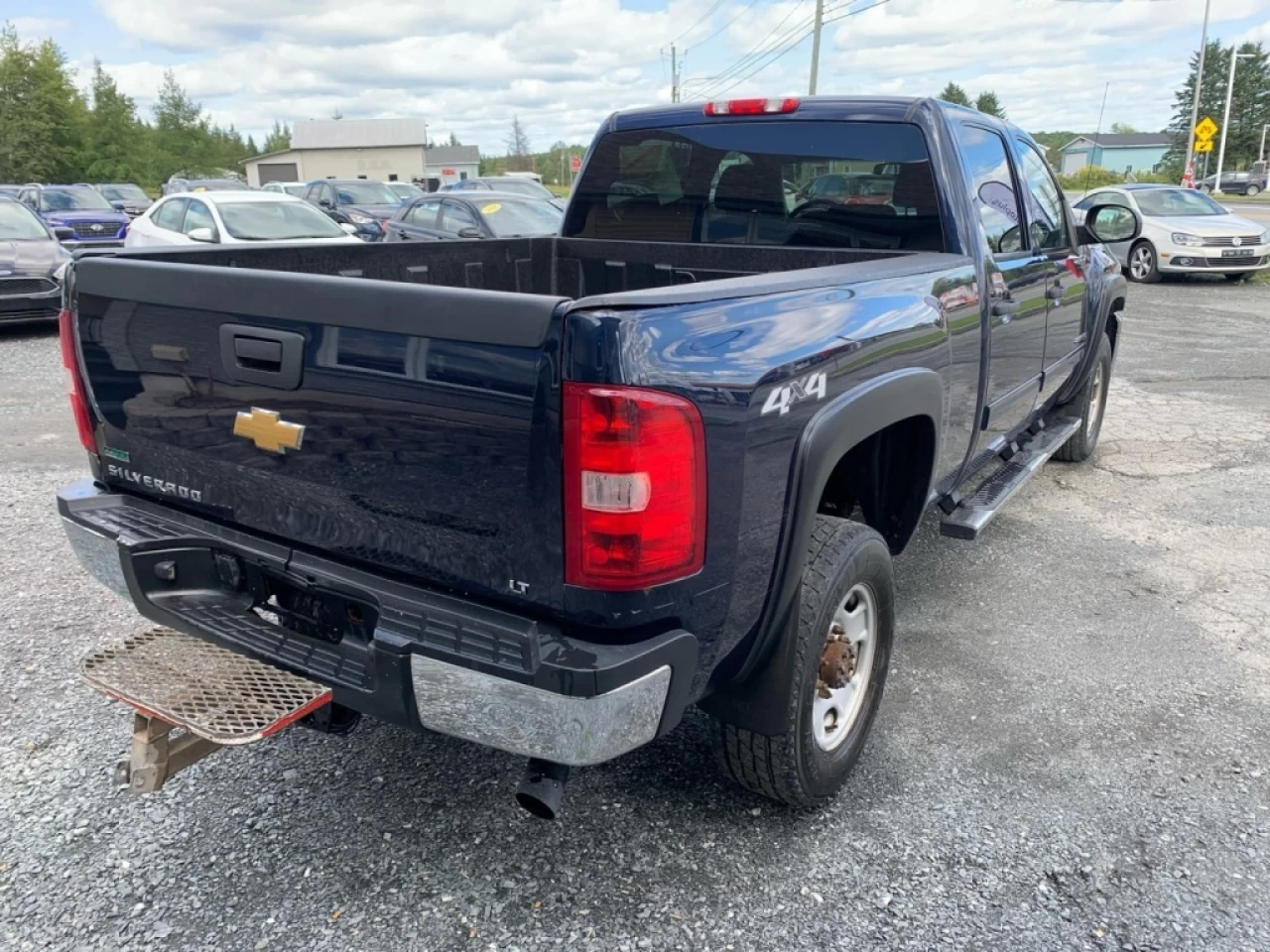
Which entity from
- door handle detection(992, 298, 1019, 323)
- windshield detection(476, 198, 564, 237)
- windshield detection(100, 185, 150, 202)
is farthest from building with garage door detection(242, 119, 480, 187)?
door handle detection(992, 298, 1019, 323)

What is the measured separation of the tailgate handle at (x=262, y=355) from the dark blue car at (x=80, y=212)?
55.5 feet

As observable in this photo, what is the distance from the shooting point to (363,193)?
2080 centimetres

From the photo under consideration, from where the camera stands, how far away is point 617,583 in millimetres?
1977

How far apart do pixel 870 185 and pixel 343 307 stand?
7.72 ft

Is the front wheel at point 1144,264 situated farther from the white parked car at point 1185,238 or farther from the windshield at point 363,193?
the windshield at point 363,193

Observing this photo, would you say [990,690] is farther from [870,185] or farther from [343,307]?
[343,307]

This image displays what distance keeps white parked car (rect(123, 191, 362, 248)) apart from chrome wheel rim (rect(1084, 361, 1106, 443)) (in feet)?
27.9

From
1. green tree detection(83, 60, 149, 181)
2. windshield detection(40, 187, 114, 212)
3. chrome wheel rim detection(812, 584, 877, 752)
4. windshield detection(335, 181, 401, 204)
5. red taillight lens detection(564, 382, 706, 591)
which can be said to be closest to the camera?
red taillight lens detection(564, 382, 706, 591)

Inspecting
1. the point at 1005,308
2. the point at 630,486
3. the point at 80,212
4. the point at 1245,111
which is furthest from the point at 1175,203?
the point at 1245,111

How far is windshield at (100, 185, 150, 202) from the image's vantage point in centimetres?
2820

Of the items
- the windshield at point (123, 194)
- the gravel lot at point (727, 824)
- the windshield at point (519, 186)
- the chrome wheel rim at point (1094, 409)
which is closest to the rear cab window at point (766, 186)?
the gravel lot at point (727, 824)

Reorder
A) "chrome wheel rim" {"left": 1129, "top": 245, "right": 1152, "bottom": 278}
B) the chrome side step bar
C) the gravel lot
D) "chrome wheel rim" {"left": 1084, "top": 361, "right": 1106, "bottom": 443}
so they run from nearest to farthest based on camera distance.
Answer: the gravel lot, the chrome side step bar, "chrome wheel rim" {"left": 1084, "top": 361, "right": 1106, "bottom": 443}, "chrome wheel rim" {"left": 1129, "top": 245, "right": 1152, "bottom": 278}

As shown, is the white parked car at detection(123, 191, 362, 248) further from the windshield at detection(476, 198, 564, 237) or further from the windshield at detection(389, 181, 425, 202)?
the windshield at detection(389, 181, 425, 202)

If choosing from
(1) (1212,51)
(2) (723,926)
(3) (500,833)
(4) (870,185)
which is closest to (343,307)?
(3) (500,833)
